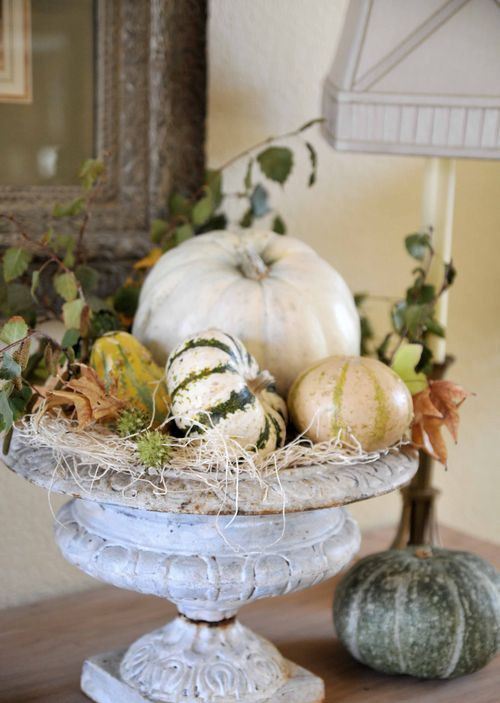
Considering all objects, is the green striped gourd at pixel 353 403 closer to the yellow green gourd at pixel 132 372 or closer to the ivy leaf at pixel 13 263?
the yellow green gourd at pixel 132 372

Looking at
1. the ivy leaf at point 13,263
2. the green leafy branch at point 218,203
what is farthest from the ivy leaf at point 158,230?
the ivy leaf at point 13,263

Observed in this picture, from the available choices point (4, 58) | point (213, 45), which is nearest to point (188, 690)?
point (4, 58)

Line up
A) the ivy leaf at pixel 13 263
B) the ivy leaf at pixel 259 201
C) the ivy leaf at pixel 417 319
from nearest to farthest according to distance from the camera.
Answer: the ivy leaf at pixel 13 263 → the ivy leaf at pixel 417 319 → the ivy leaf at pixel 259 201

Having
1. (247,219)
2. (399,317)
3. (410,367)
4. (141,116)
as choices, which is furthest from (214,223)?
(410,367)

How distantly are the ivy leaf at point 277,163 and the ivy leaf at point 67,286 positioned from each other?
11.7 inches

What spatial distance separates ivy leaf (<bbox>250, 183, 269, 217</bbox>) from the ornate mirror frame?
0.25 ft

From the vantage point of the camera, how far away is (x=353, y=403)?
85 cm

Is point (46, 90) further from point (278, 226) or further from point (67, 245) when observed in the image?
point (278, 226)

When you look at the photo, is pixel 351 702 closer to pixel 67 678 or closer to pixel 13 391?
pixel 67 678

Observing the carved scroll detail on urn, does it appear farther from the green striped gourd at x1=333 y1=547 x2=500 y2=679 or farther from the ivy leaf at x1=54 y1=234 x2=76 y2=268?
the ivy leaf at x1=54 y1=234 x2=76 y2=268

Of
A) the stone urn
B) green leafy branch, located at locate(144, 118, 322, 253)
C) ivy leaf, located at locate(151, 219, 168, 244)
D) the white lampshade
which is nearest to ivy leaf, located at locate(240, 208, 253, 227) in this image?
green leafy branch, located at locate(144, 118, 322, 253)

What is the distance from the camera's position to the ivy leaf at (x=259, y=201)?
122cm

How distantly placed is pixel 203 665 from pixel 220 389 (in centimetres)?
26

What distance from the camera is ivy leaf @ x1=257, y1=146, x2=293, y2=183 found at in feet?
3.85
